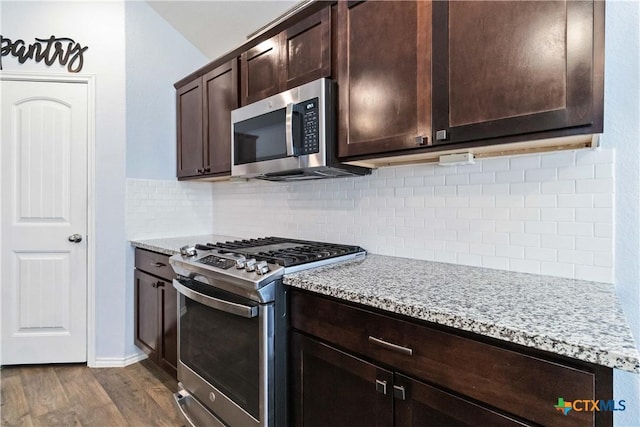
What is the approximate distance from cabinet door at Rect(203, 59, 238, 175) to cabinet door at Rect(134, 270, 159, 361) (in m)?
0.91

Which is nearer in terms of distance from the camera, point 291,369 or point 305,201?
point 291,369

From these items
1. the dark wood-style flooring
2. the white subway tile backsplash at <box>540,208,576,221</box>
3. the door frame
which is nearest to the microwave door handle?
the white subway tile backsplash at <box>540,208,576,221</box>

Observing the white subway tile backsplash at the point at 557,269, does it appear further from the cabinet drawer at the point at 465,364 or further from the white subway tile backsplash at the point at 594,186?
the cabinet drawer at the point at 465,364

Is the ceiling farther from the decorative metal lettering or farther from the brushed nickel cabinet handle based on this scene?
the brushed nickel cabinet handle

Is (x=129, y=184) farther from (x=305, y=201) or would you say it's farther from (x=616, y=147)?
(x=616, y=147)

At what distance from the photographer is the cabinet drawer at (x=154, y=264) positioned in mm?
2264

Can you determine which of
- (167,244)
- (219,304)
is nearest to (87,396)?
(167,244)

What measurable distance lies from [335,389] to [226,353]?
0.62 m

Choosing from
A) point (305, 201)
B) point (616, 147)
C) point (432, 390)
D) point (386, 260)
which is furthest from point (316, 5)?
point (432, 390)

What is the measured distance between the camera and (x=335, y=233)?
213cm

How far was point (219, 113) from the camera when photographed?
8.09ft

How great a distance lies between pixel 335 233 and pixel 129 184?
66.9 inches

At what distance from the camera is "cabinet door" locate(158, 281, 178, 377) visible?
221 centimetres

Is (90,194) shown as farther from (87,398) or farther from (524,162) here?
(524,162)
